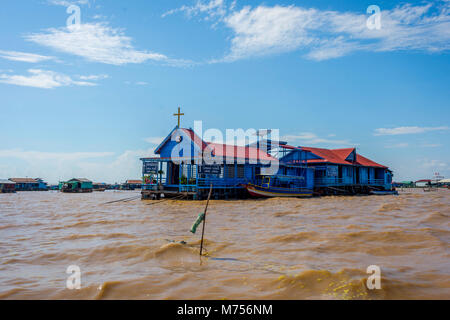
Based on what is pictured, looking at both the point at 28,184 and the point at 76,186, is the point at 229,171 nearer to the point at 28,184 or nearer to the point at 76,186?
the point at 76,186

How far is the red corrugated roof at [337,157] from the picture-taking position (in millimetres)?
32438

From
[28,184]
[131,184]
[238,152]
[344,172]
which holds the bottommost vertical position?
[131,184]

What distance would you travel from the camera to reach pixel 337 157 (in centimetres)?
3503

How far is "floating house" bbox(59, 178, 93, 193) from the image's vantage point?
54.8 metres

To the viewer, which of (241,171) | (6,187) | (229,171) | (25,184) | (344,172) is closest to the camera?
(229,171)

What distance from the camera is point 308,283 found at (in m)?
4.63

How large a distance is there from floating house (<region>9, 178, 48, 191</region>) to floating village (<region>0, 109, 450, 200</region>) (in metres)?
52.8

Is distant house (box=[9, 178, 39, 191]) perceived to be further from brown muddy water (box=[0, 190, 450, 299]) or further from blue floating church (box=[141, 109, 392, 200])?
brown muddy water (box=[0, 190, 450, 299])

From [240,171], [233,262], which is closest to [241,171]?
[240,171]

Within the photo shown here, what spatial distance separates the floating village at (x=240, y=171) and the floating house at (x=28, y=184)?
52.8m

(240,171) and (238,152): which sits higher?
(238,152)

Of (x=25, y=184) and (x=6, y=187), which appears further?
(x=25, y=184)

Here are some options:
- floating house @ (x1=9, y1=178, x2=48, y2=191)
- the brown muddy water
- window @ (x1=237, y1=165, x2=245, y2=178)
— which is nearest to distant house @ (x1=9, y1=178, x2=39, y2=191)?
floating house @ (x1=9, y1=178, x2=48, y2=191)

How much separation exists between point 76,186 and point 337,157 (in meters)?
46.4
